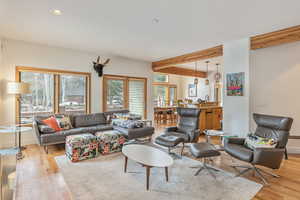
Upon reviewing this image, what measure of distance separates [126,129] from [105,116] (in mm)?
1241

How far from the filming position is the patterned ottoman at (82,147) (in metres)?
3.27

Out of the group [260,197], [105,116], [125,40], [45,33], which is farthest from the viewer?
[105,116]

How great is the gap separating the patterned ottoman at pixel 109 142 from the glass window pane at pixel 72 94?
2012mm

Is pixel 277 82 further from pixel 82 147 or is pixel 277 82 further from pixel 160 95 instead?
pixel 160 95

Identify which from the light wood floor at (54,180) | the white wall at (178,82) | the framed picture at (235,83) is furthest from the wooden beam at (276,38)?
the white wall at (178,82)

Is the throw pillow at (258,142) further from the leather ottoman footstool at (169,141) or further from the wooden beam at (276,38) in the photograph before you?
the wooden beam at (276,38)

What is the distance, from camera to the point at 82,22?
127 inches

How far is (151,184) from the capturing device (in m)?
2.41

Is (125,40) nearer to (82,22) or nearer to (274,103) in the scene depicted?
(82,22)

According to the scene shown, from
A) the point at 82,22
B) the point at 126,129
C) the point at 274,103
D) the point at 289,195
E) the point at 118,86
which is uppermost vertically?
the point at 82,22

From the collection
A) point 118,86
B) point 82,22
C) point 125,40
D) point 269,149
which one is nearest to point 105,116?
point 118,86

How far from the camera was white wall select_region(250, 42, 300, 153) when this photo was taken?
382 cm

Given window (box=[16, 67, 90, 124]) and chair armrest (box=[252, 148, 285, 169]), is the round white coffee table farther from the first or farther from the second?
window (box=[16, 67, 90, 124])

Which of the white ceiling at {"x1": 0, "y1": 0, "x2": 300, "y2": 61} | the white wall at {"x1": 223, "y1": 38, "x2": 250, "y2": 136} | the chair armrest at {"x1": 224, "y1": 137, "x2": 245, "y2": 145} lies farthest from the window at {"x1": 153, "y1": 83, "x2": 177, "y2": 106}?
Result: the chair armrest at {"x1": 224, "y1": 137, "x2": 245, "y2": 145}
